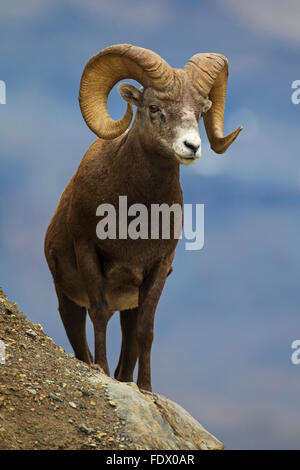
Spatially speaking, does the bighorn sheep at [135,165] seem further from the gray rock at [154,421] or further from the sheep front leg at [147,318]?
the gray rock at [154,421]

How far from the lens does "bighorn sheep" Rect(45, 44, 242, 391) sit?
450 inches

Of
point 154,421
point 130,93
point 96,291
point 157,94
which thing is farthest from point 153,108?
point 154,421

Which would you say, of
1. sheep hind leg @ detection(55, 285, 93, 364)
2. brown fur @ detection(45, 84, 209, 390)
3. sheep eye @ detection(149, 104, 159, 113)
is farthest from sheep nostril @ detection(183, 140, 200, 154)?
sheep hind leg @ detection(55, 285, 93, 364)

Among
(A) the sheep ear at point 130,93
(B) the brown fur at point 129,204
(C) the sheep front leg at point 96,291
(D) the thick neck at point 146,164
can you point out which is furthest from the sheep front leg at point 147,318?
(A) the sheep ear at point 130,93

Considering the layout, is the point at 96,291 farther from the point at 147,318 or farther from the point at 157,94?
the point at 157,94

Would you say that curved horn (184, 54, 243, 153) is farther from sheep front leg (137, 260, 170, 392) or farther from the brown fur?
sheep front leg (137, 260, 170, 392)

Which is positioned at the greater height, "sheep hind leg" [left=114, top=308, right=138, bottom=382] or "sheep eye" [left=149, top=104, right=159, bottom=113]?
"sheep eye" [left=149, top=104, right=159, bottom=113]

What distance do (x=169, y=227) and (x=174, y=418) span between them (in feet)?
9.66

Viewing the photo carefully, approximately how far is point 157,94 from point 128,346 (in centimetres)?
486

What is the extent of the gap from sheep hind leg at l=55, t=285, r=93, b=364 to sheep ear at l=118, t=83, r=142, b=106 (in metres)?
4.06

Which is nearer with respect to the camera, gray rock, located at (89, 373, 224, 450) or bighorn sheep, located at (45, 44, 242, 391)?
gray rock, located at (89, 373, 224, 450)

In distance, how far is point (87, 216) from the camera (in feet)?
40.4
